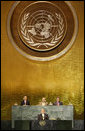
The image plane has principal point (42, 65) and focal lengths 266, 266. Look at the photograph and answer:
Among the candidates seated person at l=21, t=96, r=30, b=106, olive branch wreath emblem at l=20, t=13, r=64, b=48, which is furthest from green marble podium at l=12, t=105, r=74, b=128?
olive branch wreath emblem at l=20, t=13, r=64, b=48

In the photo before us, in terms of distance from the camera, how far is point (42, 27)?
10.9m

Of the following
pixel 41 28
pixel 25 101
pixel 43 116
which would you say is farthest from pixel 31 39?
pixel 43 116

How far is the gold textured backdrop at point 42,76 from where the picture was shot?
1067 centimetres

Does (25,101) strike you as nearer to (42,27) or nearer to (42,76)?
(42,76)

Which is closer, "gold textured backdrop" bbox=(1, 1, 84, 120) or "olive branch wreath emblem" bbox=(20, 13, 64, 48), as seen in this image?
"gold textured backdrop" bbox=(1, 1, 84, 120)

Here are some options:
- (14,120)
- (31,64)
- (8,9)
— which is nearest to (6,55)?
(31,64)

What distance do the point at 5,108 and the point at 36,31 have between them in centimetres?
336

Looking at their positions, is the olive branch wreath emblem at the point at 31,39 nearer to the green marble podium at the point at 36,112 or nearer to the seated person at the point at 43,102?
the seated person at the point at 43,102

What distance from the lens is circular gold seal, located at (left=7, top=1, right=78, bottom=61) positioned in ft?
35.5

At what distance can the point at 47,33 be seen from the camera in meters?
10.9

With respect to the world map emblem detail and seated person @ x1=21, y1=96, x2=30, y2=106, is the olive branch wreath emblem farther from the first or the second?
seated person @ x1=21, y1=96, x2=30, y2=106

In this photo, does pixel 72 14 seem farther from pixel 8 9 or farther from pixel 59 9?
pixel 8 9

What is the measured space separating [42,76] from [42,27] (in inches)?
78.9

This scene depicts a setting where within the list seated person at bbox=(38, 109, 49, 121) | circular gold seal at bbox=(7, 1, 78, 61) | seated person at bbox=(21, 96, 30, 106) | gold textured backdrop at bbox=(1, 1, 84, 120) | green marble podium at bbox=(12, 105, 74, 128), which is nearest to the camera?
seated person at bbox=(38, 109, 49, 121)
